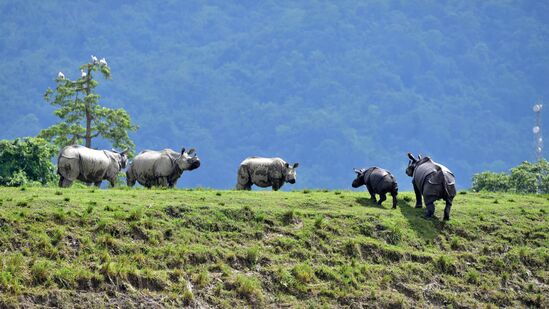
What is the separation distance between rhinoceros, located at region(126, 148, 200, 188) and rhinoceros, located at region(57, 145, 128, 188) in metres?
1.46

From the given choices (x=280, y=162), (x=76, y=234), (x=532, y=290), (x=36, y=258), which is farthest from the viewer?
(x=280, y=162)

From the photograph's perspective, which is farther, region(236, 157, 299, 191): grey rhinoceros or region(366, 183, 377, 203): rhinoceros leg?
region(236, 157, 299, 191): grey rhinoceros

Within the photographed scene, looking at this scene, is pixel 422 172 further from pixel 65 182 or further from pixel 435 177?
pixel 65 182

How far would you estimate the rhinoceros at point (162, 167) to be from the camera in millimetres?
49531

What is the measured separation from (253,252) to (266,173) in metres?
16.5

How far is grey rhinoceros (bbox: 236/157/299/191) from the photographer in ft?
163

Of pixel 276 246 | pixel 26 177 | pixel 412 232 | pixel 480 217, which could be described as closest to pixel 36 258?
pixel 276 246

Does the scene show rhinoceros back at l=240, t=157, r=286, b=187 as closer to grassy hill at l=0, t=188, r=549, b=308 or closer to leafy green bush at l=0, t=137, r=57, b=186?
grassy hill at l=0, t=188, r=549, b=308

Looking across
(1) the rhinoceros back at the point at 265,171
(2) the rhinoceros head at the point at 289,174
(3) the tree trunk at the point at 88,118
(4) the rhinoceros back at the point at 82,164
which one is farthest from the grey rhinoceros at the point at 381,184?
(3) the tree trunk at the point at 88,118

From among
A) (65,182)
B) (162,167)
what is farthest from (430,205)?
(65,182)

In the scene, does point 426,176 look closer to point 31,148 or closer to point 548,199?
point 548,199

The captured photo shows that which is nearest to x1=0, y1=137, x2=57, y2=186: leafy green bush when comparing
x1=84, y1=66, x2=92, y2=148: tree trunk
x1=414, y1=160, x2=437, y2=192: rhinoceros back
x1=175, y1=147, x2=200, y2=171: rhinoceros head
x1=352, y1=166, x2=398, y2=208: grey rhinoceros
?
x1=84, y1=66, x2=92, y2=148: tree trunk

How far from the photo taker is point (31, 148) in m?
64.4

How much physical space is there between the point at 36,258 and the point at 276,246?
845 centimetres
